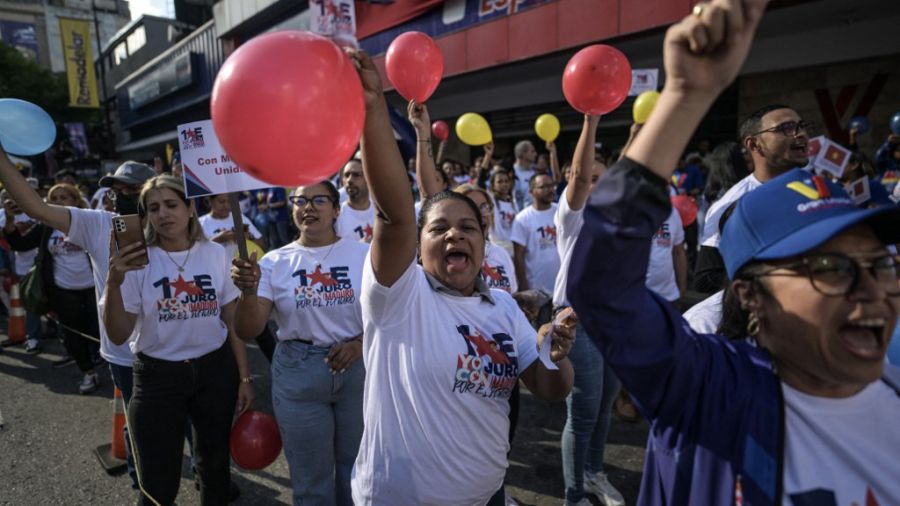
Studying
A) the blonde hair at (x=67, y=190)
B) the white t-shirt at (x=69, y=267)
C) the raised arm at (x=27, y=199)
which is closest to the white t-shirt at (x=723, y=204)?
the raised arm at (x=27, y=199)

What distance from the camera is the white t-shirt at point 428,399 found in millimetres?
1685

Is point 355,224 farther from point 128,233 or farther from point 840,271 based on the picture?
point 840,271

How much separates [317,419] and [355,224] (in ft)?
7.96

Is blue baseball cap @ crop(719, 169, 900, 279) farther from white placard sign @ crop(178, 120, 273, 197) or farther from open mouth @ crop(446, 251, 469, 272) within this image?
white placard sign @ crop(178, 120, 273, 197)

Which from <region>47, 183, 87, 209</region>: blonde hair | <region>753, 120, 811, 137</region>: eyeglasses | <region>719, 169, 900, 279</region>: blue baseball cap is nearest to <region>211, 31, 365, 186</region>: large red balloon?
<region>719, 169, 900, 279</region>: blue baseball cap

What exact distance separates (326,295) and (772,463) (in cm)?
209

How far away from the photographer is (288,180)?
1.16 metres

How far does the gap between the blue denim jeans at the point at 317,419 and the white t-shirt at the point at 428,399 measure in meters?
0.75

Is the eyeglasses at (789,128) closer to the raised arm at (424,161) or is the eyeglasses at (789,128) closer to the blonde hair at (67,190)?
the raised arm at (424,161)

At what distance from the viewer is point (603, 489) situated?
319 centimetres

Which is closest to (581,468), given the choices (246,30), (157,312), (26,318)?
(157,312)

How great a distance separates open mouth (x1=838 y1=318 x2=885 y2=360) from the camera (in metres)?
1.01

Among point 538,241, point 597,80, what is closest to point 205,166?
point 597,80

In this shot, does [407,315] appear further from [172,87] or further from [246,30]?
[172,87]
